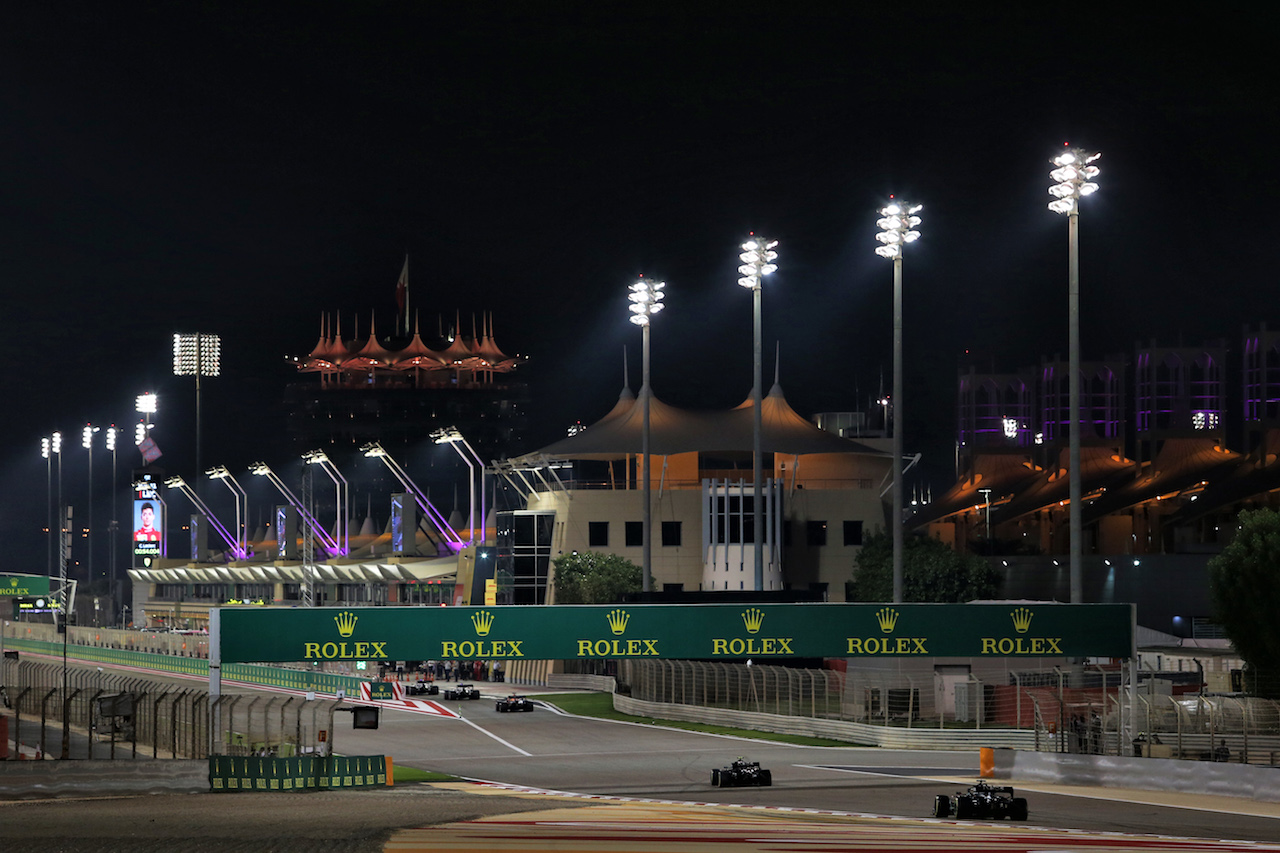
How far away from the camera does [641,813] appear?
85.1 feet

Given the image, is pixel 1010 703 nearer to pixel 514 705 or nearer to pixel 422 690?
pixel 514 705

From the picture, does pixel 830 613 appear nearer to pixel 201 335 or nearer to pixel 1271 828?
pixel 1271 828

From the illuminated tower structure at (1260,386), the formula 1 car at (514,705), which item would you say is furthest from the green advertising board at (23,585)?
the illuminated tower structure at (1260,386)

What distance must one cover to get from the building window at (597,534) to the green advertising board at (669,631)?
53902mm

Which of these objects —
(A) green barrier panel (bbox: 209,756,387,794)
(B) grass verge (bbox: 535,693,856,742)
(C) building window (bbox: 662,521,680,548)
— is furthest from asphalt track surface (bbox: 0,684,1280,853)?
(C) building window (bbox: 662,521,680,548)

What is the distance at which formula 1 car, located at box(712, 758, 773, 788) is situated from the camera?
3534cm

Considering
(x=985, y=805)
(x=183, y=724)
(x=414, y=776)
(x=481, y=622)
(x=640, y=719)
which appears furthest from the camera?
(x=640, y=719)

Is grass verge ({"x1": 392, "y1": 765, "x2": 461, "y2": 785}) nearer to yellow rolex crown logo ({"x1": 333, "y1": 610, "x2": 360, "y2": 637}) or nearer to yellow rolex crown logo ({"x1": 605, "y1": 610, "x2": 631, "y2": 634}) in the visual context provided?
yellow rolex crown logo ({"x1": 333, "y1": 610, "x2": 360, "y2": 637})

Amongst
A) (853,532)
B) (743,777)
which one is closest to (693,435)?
(853,532)

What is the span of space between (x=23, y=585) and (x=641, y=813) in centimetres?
4711

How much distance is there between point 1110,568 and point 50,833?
8403 centimetres

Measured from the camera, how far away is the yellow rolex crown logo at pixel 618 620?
3528cm

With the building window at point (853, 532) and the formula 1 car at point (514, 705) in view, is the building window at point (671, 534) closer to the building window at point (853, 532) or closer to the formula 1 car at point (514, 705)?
the building window at point (853, 532)

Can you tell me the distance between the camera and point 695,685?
56.6 metres
